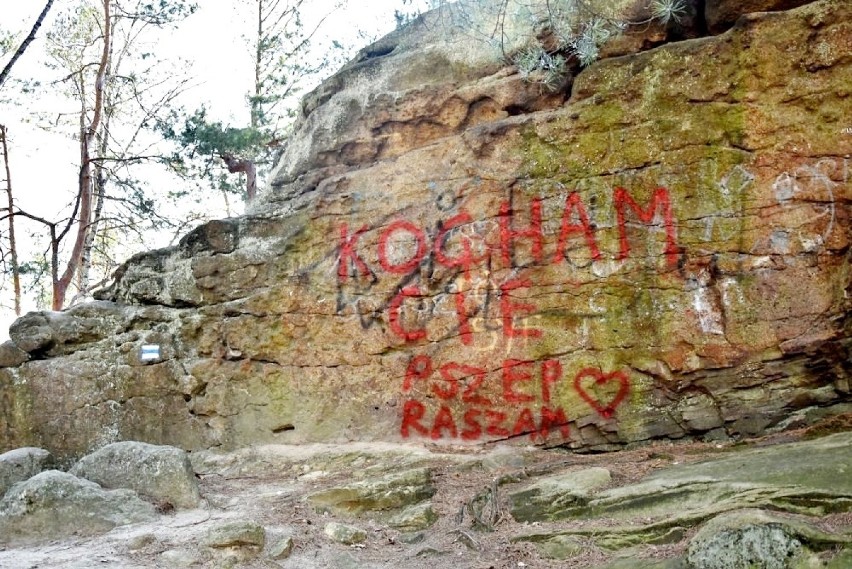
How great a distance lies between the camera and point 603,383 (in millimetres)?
6281

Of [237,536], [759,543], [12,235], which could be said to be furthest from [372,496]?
[12,235]

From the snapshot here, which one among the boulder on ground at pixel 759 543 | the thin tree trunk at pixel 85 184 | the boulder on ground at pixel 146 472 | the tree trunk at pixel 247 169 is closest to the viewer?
the boulder on ground at pixel 759 543

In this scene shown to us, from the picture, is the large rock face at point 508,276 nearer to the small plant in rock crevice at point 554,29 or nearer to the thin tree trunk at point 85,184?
the small plant in rock crevice at point 554,29

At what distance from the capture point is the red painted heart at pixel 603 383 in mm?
6234

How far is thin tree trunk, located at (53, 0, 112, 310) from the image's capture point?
11.8 metres

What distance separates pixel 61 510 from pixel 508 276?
3993mm

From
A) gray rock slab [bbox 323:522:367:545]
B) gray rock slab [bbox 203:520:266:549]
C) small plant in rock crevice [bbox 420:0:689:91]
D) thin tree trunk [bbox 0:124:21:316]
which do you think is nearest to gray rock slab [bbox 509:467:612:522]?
gray rock slab [bbox 323:522:367:545]

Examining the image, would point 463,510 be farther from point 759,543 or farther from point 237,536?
point 759,543

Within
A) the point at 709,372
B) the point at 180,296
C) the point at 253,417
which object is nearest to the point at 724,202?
the point at 709,372

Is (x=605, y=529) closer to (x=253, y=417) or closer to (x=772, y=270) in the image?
(x=772, y=270)

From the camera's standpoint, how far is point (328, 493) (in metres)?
5.67

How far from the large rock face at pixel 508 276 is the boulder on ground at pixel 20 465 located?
937mm

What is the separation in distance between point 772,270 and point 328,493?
397 centimetres

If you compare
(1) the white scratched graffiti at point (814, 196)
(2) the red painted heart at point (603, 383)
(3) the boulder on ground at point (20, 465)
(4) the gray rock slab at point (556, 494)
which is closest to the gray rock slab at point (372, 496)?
(4) the gray rock slab at point (556, 494)
